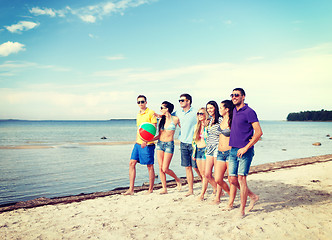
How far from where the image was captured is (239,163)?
513 cm

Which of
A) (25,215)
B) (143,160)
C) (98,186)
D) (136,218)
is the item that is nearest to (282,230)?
(136,218)

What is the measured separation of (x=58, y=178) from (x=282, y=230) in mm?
9905

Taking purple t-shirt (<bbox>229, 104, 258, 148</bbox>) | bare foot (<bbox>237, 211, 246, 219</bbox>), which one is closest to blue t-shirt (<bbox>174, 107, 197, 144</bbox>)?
purple t-shirt (<bbox>229, 104, 258, 148</bbox>)

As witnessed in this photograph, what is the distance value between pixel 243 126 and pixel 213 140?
3.97 feet

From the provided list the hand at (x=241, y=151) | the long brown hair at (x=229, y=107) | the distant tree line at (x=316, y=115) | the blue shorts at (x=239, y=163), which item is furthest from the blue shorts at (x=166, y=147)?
the distant tree line at (x=316, y=115)

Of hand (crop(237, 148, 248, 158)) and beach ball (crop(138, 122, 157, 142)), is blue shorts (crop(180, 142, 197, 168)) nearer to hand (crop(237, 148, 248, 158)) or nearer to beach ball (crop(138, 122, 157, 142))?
beach ball (crop(138, 122, 157, 142))

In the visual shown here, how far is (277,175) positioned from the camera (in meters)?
10.2

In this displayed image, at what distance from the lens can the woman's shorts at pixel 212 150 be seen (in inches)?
240

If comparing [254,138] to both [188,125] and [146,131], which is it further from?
[146,131]

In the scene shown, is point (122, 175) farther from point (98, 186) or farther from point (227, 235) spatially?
point (227, 235)

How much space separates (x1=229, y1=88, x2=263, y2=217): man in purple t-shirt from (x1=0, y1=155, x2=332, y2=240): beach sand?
2.48ft

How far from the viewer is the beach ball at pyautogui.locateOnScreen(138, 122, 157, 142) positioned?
709 cm

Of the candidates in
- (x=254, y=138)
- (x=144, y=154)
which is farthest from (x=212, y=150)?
(x=144, y=154)

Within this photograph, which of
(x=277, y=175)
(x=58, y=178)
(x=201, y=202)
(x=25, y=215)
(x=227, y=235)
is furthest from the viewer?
(x=58, y=178)
